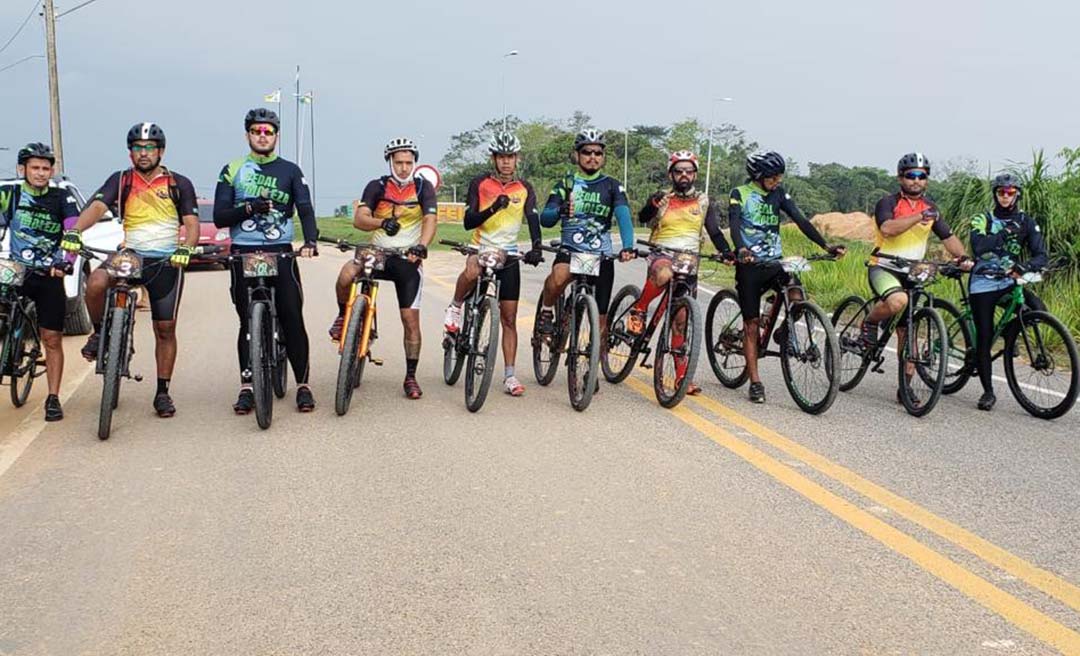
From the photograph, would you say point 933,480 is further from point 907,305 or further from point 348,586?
point 348,586

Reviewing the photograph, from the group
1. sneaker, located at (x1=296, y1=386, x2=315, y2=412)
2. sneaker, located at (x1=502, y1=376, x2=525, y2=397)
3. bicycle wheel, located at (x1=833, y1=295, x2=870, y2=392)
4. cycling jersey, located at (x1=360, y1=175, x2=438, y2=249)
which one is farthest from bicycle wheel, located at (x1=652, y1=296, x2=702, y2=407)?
sneaker, located at (x1=296, y1=386, x2=315, y2=412)

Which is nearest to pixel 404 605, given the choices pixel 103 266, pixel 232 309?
pixel 103 266

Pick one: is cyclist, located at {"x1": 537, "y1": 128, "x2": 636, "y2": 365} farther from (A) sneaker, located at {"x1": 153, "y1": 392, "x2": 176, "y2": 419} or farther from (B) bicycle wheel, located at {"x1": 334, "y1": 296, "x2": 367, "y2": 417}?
(A) sneaker, located at {"x1": 153, "y1": 392, "x2": 176, "y2": 419}

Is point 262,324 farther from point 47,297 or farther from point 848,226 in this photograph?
point 848,226

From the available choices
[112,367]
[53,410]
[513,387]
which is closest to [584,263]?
[513,387]

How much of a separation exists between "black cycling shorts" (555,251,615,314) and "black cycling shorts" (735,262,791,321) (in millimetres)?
964

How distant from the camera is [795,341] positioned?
7945 mm

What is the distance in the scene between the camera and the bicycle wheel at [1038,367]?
7.72 metres

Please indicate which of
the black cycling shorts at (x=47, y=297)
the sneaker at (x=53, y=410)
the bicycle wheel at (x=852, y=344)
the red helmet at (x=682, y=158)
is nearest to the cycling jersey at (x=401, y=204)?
the red helmet at (x=682, y=158)

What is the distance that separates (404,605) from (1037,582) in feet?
8.41

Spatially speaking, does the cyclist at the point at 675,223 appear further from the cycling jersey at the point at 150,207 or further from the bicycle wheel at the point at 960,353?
the cycling jersey at the point at 150,207

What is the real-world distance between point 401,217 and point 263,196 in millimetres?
1060

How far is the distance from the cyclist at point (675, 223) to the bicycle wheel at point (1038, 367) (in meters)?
2.27

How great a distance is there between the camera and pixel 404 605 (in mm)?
4109
